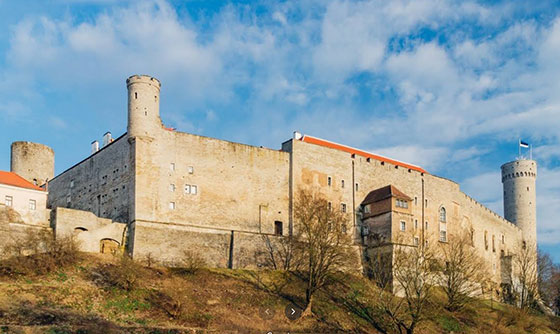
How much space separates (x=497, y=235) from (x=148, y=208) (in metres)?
46.2

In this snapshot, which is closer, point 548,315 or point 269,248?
point 269,248

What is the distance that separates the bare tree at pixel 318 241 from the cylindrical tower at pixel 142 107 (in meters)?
13.2

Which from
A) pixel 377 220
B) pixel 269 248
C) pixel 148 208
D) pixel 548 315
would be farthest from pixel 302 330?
pixel 548 315

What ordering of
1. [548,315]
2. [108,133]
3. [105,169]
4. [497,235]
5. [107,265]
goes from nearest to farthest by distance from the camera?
[107,265] < [105,169] < [108,133] < [548,315] < [497,235]

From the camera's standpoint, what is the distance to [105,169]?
169ft

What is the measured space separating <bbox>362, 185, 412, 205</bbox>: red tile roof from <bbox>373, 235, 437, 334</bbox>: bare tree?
457 centimetres

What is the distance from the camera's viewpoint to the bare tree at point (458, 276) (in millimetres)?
52969

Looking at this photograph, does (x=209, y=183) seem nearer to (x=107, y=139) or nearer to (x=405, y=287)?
(x=107, y=139)

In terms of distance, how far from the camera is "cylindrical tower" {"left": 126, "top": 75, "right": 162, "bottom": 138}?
4844 centimetres

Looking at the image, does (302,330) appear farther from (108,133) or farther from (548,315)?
(548,315)

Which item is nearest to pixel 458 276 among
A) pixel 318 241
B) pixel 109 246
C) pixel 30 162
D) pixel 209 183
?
pixel 318 241

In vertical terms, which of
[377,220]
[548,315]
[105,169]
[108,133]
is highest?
[108,133]

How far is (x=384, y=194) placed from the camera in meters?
58.6

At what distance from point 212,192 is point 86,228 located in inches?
396
